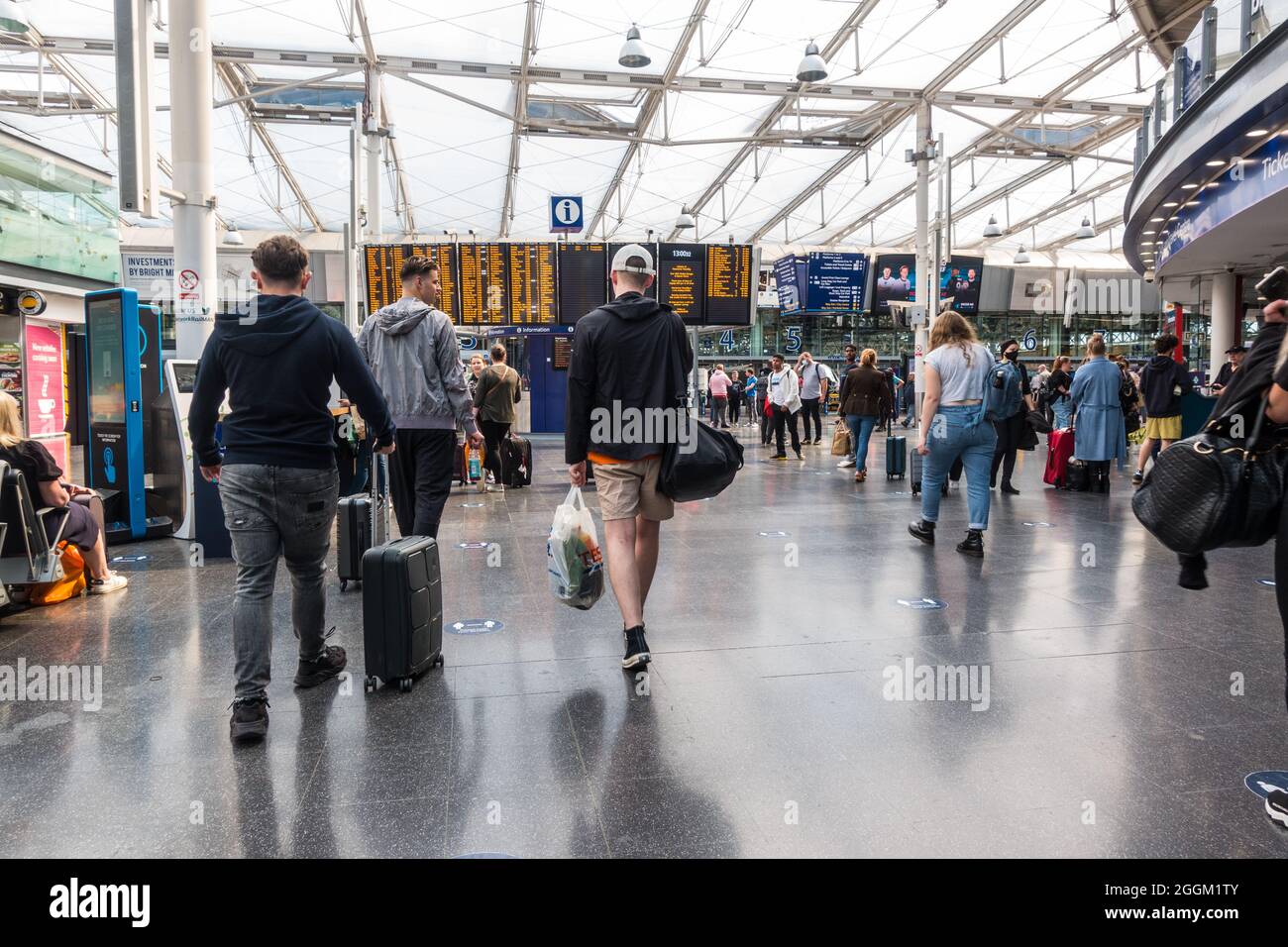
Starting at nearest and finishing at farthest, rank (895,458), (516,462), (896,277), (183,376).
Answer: (183,376), (516,462), (895,458), (896,277)

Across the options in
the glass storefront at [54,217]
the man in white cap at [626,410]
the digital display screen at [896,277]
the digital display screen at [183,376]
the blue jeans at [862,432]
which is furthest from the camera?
the digital display screen at [896,277]

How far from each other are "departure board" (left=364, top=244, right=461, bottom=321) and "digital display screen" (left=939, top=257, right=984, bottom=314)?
2055 cm

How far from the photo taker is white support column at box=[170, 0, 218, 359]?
24.2 feet

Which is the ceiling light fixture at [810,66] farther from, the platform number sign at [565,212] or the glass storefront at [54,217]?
the glass storefront at [54,217]

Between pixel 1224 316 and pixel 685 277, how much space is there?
9.42 meters

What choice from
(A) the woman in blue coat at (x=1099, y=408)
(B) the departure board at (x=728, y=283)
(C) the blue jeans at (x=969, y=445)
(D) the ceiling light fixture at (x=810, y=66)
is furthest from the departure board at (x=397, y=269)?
(C) the blue jeans at (x=969, y=445)

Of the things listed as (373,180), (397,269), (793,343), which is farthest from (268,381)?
(793,343)

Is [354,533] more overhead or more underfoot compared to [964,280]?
more underfoot

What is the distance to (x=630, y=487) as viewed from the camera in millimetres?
3908

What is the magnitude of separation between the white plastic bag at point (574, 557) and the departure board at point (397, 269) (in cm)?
1179

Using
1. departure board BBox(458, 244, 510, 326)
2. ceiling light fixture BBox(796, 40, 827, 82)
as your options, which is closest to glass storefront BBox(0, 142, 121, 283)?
departure board BBox(458, 244, 510, 326)

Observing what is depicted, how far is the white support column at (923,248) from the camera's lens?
17.7 metres

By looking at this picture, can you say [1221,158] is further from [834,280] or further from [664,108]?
[834,280]

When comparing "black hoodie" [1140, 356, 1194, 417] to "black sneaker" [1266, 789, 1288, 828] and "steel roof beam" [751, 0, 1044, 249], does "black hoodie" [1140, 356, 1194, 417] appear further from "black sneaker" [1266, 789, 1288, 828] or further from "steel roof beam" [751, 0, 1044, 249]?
"steel roof beam" [751, 0, 1044, 249]
